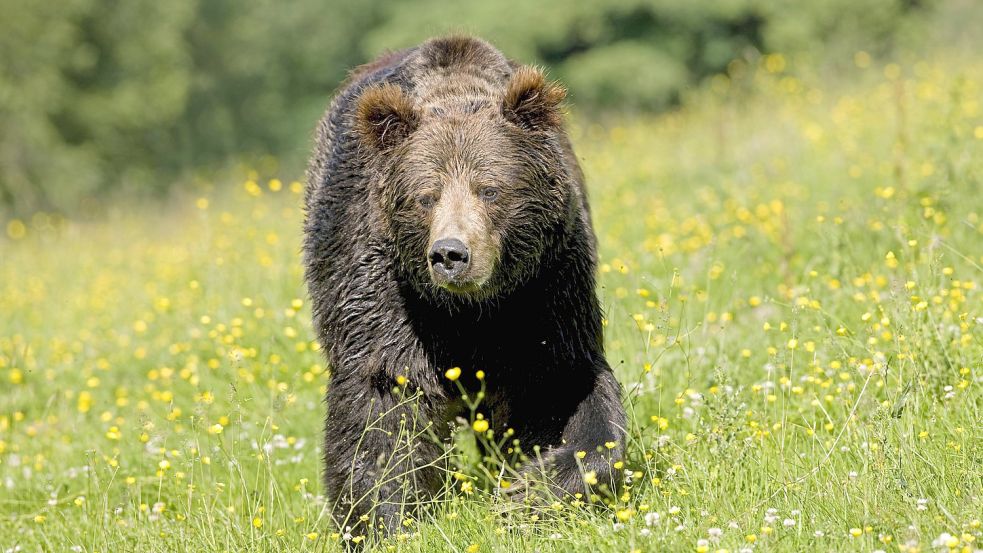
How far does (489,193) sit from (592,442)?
1071mm

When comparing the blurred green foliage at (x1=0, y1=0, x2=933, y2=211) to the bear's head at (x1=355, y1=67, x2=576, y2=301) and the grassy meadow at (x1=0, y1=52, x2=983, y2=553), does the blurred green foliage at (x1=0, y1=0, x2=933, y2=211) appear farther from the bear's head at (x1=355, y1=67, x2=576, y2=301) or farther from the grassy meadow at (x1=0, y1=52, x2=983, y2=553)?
the bear's head at (x1=355, y1=67, x2=576, y2=301)

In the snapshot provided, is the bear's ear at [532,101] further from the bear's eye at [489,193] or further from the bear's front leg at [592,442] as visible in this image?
the bear's front leg at [592,442]

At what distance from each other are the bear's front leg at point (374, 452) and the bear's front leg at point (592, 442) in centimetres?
50

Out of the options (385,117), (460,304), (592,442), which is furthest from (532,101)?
(592,442)

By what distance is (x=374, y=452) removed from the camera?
4066 millimetres

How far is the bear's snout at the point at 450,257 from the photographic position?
12.0 feet

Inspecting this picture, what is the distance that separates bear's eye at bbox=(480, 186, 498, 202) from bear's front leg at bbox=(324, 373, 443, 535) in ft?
2.74

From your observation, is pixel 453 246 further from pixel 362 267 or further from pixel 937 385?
pixel 937 385

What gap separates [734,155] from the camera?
11.0m

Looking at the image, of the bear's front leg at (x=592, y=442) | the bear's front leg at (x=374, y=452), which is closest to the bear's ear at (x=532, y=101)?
the bear's front leg at (x=592, y=442)

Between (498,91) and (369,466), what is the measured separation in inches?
67.5

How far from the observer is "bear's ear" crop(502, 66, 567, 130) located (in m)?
4.21

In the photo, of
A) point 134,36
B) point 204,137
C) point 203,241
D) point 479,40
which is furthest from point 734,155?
point 204,137

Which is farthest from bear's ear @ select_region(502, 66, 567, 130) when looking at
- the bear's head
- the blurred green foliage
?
the blurred green foliage
